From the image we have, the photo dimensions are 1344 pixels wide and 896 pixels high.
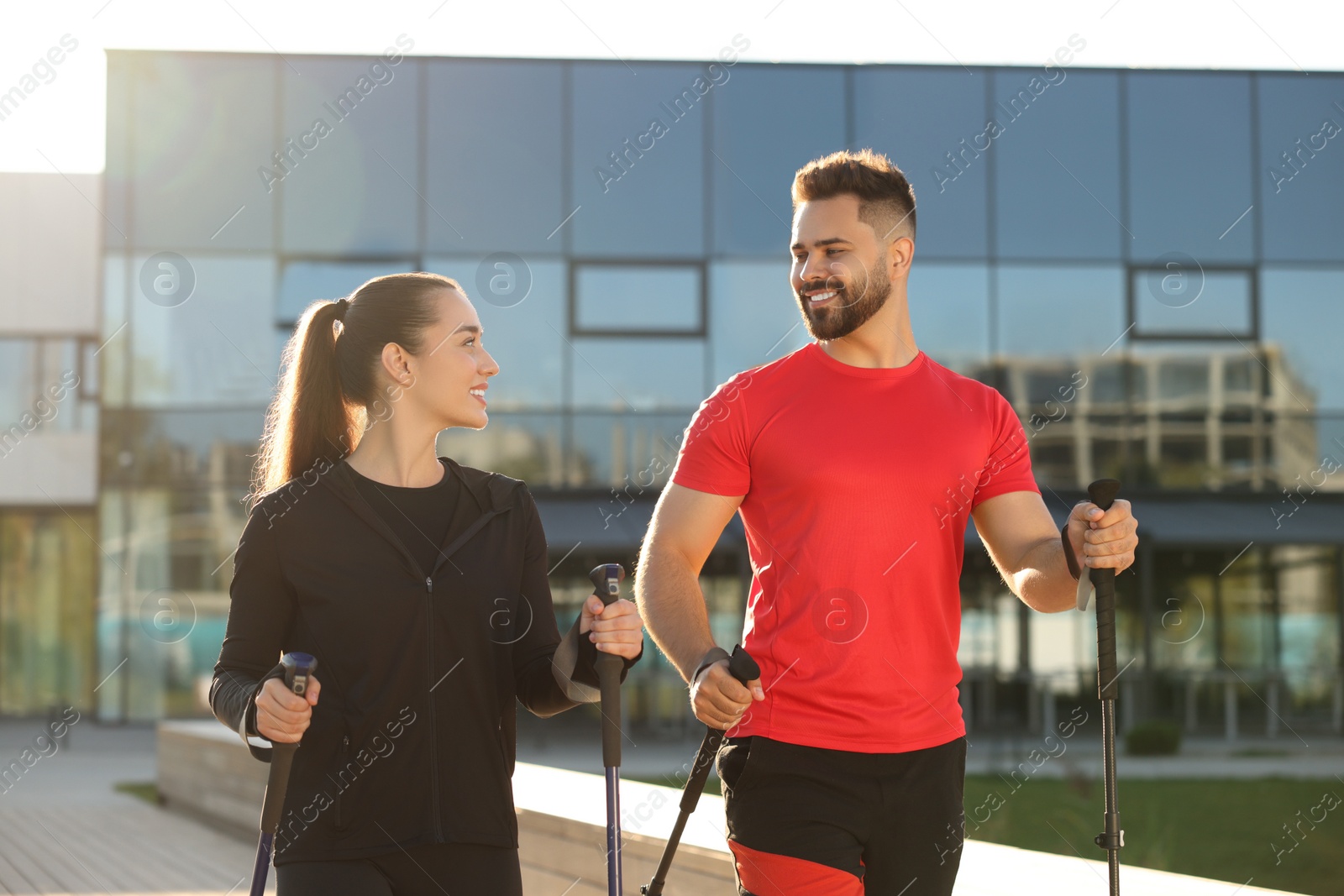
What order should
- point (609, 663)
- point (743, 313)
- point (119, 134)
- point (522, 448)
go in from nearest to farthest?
point (609, 663) < point (522, 448) < point (743, 313) < point (119, 134)

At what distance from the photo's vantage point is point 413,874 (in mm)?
2793

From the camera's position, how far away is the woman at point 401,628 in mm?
2793

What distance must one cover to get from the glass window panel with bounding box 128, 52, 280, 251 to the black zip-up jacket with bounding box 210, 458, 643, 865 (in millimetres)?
16298

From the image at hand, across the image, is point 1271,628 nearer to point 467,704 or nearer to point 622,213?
point 622,213

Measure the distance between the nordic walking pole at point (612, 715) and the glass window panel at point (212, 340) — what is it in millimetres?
16273

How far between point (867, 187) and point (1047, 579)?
0.96 metres

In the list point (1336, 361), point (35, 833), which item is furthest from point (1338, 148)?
point (35, 833)

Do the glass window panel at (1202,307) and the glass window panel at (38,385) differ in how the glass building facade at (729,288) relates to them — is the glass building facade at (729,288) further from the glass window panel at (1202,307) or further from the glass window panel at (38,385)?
the glass window panel at (38,385)

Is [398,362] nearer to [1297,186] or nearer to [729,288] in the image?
[729,288]

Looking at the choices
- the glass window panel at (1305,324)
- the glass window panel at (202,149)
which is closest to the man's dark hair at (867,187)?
the glass window panel at (202,149)

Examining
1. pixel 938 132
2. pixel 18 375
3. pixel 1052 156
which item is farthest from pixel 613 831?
pixel 18 375

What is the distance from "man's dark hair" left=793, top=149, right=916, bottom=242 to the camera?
331 centimetres

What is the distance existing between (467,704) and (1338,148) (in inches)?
748

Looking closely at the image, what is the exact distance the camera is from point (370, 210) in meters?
18.2
